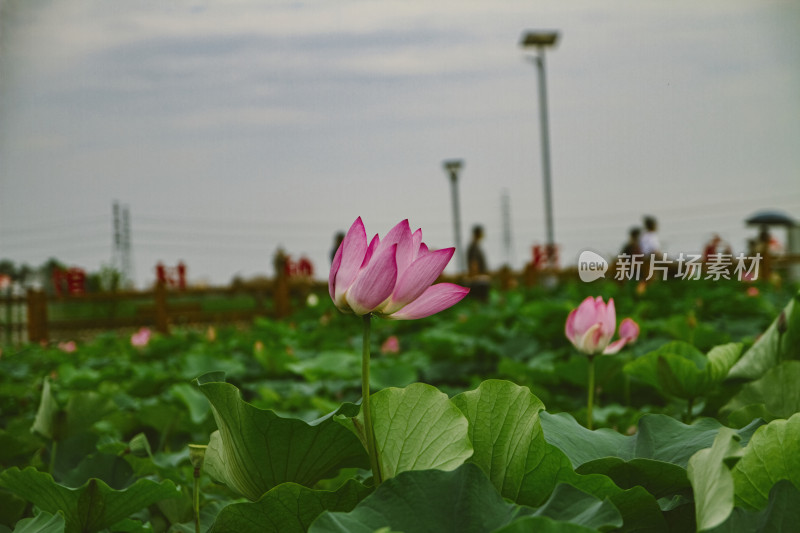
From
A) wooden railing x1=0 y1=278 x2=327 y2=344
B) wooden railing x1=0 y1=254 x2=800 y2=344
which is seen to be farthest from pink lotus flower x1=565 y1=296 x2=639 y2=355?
wooden railing x1=0 y1=278 x2=327 y2=344

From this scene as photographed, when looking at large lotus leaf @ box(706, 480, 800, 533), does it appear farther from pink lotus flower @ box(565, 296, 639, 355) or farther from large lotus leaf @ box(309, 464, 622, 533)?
pink lotus flower @ box(565, 296, 639, 355)

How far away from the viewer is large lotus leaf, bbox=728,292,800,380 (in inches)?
36.3

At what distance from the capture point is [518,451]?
1.76 feet

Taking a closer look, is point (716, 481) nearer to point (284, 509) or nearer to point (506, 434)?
point (506, 434)

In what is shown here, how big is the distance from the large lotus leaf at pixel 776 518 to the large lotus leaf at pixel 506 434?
13 centimetres

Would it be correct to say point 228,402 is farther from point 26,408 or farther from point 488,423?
point 26,408

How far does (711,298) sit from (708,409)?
2703 millimetres

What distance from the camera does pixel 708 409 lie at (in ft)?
3.45

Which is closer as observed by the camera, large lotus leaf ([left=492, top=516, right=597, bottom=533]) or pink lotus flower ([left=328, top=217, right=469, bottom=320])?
large lotus leaf ([left=492, top=516, right=597, bottom=533])

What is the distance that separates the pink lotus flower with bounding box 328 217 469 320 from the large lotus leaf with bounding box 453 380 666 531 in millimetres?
77

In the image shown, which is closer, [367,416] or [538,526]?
[538,526]

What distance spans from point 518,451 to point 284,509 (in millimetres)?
164

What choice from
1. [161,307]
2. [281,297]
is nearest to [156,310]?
[161,307]

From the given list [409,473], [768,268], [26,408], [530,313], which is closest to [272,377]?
[26,408]
